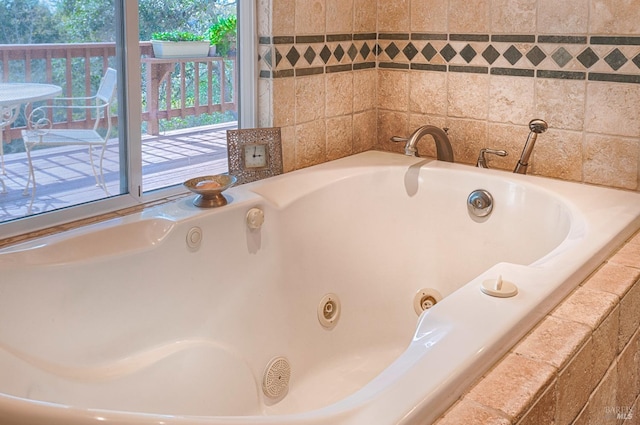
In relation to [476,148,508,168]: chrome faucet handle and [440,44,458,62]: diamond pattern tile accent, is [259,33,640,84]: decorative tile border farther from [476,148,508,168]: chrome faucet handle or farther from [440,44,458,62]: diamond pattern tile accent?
[476,148,508,168]: chrome faucet handle

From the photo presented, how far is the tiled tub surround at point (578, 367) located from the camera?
3.71 ft

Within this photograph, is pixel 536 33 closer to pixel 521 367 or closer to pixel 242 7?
pixel 242 7

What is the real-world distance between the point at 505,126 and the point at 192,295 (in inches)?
49.9

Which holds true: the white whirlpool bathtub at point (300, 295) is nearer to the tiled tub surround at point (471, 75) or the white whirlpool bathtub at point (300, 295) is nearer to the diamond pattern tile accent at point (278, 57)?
the tiled tub surround at point (471, 75)

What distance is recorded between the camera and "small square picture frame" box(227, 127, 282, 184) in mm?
2266

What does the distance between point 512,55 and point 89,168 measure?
144 centimetres

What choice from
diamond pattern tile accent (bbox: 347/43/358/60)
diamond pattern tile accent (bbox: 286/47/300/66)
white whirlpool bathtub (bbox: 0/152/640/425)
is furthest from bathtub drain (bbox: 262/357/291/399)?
diamond pattern tile accent (bbox: 347/43/358/60)

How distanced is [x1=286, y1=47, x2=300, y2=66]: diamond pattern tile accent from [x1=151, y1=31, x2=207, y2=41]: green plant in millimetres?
307

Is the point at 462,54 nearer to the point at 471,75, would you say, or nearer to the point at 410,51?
the point at 471,75

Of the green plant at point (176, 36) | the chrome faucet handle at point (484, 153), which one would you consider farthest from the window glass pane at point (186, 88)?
the chrome faucet handle at point (484, 153)

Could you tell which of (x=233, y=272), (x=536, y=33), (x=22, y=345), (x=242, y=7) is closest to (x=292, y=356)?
(x=233, y=272)

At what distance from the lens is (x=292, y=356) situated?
2111mm

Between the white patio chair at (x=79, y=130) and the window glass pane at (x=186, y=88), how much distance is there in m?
0.13

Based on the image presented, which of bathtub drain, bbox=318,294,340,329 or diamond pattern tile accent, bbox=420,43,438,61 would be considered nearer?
bathtub drain, bbox=318,294,340,329
